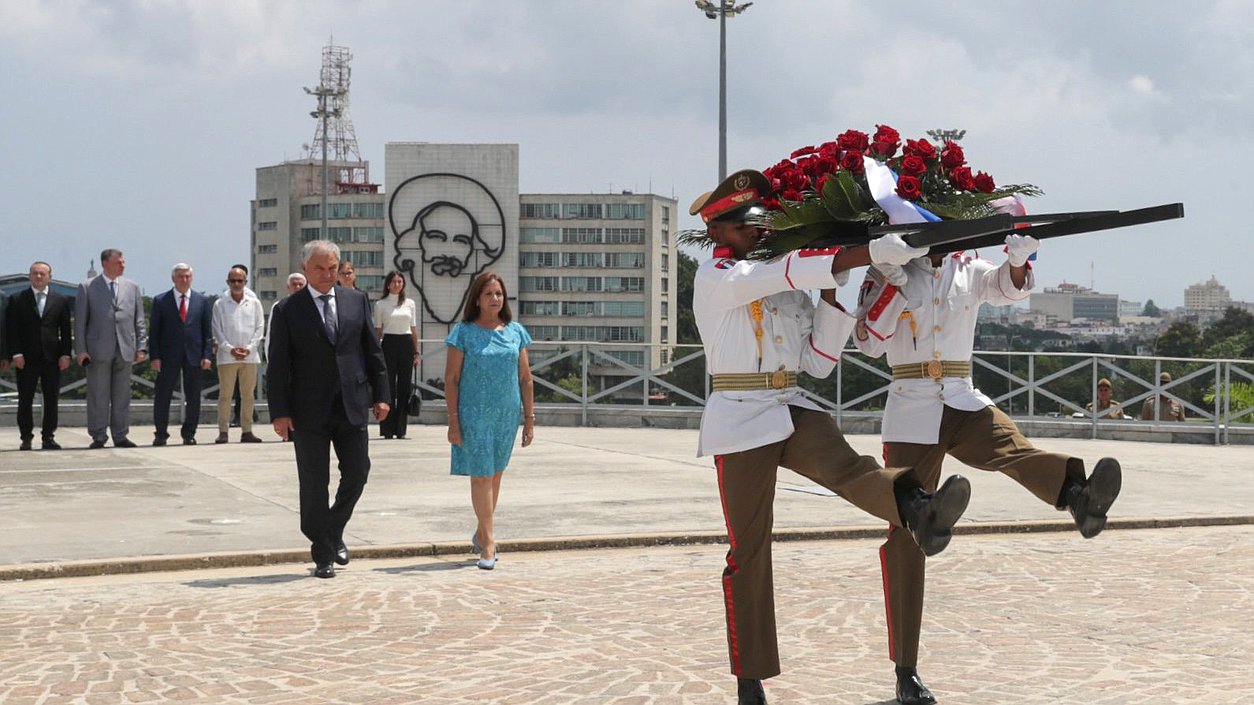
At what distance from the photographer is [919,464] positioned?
5293mm

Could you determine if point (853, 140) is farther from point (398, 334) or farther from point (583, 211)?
point (583, 211)

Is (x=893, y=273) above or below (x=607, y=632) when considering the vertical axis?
above

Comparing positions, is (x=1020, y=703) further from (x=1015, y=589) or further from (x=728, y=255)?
(x=1015, y=589)

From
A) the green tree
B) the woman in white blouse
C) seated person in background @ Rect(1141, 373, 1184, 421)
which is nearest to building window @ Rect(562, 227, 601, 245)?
the green tree

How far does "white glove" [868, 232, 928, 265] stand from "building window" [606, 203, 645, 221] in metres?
147

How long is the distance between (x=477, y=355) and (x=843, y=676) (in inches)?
143

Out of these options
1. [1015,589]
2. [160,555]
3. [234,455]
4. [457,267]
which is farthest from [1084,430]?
[457,267]

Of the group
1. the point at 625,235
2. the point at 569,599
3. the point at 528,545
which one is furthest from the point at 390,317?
the point at 625,235

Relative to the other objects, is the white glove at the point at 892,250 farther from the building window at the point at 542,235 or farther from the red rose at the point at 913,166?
the building window at the point at 542,235

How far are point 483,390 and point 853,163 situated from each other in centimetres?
407

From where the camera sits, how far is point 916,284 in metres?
5.33

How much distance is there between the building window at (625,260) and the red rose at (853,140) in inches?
5740

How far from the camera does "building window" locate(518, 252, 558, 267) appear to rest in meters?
150

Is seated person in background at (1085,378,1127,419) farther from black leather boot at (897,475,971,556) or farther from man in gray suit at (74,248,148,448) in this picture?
black leather boot at (897,475,971,556)
